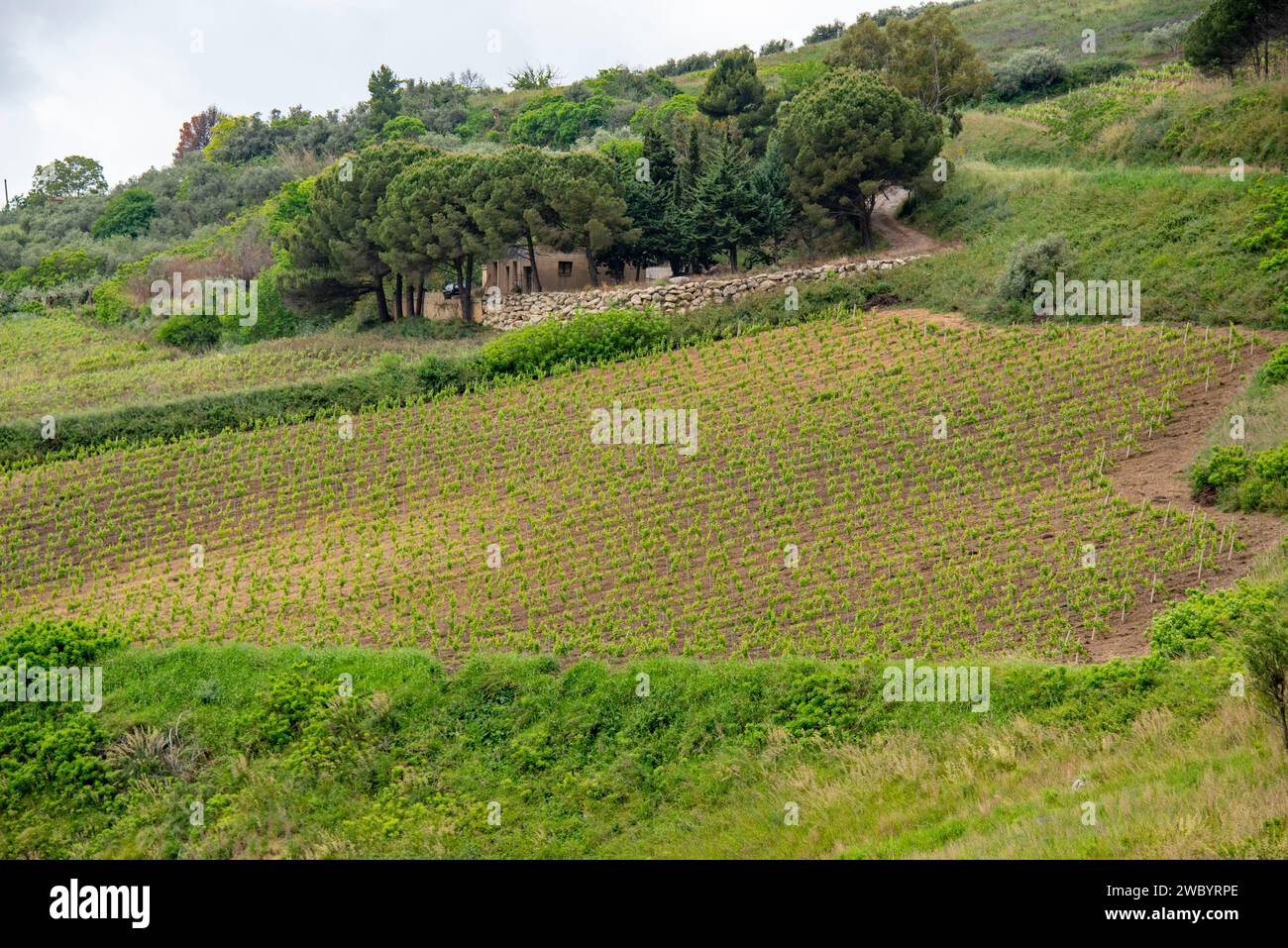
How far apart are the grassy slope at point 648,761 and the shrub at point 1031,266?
19.2 metres

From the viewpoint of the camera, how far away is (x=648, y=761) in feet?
55.2

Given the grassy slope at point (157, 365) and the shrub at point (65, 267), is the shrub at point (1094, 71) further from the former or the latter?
the shrub at point (65, 267)

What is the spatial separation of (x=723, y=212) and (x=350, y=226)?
13699 millimetres

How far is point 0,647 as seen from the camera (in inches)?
784

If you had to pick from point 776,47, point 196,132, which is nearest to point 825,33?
point 776,47

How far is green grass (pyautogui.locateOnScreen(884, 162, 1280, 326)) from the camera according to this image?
103ft

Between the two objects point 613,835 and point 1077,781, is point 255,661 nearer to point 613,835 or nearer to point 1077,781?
point 613,835

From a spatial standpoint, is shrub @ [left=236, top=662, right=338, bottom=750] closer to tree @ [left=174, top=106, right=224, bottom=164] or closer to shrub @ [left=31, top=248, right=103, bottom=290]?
shrub @ [left=31, top=248, right=103, bottom=290]

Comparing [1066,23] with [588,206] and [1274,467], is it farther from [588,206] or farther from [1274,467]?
[1274,467]

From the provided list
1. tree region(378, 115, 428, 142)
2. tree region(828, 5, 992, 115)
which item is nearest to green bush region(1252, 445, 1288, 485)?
tree region(828, 5, 992, 115)

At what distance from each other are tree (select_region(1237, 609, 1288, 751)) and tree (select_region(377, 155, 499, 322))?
1302 inches

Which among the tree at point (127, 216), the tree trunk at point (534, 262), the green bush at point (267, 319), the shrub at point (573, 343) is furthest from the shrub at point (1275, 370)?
the tree at point (127, 216)

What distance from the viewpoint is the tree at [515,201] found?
43312mm
